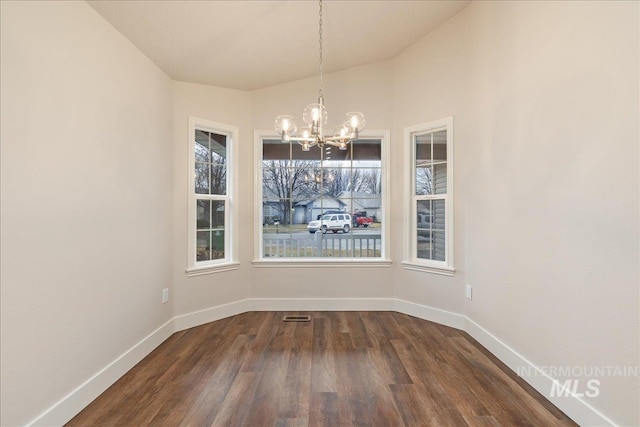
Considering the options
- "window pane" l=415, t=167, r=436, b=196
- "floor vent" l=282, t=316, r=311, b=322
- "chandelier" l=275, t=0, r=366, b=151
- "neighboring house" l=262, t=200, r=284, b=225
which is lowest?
"floor vent" l=282, t=316, r=311, b=322

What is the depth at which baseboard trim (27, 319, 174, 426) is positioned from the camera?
1750mm

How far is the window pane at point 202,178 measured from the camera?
3414mm

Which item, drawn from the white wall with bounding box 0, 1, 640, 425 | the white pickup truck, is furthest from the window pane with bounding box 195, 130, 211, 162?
the white pickup truck

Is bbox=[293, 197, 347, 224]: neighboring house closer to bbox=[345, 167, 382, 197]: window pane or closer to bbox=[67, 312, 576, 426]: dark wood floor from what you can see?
bbox=[345, 167, 382, 197]: window pane

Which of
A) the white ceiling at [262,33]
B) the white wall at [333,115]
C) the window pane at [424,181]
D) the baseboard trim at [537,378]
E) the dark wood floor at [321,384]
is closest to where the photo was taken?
the baseboard trim at [537,378]

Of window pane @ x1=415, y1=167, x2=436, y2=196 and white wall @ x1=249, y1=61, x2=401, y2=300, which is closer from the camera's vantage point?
window pane @ x1=415, y1=167, x2=436, y2=196

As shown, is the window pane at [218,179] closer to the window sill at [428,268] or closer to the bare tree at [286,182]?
the bare tree at [286,182]

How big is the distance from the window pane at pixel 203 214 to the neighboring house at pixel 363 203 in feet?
5.39

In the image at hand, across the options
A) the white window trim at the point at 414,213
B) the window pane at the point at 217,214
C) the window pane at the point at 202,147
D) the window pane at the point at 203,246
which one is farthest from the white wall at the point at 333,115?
the window pane at the point at 202,147

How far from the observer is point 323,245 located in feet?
12.9

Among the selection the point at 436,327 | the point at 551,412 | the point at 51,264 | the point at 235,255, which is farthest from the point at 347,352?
the point at 51,264

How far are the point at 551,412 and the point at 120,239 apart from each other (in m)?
3.28

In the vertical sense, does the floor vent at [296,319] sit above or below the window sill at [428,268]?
below

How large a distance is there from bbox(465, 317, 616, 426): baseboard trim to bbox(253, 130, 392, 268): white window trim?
1.30 meters
